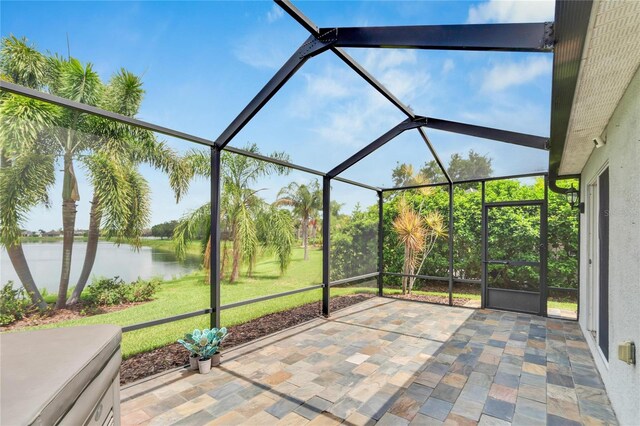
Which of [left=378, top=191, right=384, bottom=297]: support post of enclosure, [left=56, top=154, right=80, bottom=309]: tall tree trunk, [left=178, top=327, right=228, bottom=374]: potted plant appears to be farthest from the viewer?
[left=378, top=191, right=384, bottom=297]: support post of enclosure

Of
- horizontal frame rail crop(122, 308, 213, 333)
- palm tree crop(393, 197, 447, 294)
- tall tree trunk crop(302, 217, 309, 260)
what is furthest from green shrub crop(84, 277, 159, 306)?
palm tree crop(393, 197, 447, 294)

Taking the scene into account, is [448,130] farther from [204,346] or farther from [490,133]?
[204,346]

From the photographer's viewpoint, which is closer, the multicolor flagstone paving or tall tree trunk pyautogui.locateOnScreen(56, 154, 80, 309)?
the multicolor flagstone paving

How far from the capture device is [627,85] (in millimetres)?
1933

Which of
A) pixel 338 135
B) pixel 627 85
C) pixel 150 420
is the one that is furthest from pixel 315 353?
pixel 338 135

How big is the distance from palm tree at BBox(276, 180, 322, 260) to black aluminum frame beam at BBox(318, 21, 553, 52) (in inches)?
110

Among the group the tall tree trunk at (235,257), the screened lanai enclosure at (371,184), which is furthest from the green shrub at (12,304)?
the tall tree trunk at (235,257)

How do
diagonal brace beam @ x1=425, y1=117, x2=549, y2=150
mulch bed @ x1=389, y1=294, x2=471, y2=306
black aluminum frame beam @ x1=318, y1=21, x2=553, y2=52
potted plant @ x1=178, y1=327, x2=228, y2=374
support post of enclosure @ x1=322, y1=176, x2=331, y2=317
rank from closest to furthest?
black aluminum frame beam @ x1=318, y1=21, x2=553, y2=52, potted plant @ x1=178, y1=327, x2=228, y2=374, diagonal brace beam @ x1=425, y1=117, x2=549, y2=150, support post of enclosure @ x1=322, y1=176, x2=331, y2=317, mulch bed @ x1=389, y1=294, x2=471, y2=306

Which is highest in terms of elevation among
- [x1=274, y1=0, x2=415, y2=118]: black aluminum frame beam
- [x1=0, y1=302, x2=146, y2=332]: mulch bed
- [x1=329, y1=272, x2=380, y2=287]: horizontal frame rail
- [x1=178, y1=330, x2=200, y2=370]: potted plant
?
[x1=274, y1=0, x2=415, y2=118]: black aluminum frame beam

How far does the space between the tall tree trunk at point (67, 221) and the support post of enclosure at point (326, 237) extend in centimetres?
340

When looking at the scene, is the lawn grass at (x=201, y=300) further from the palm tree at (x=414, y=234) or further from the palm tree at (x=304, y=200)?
the palm tree at (x=414, y=234)

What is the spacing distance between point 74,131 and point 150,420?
8.07 feet

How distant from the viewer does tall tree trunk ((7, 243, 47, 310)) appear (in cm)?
225

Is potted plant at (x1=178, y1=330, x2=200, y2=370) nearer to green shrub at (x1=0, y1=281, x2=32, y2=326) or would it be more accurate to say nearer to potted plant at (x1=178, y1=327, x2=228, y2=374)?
potted plant at (x1=178, y1=327, x2=228, y2=374)
